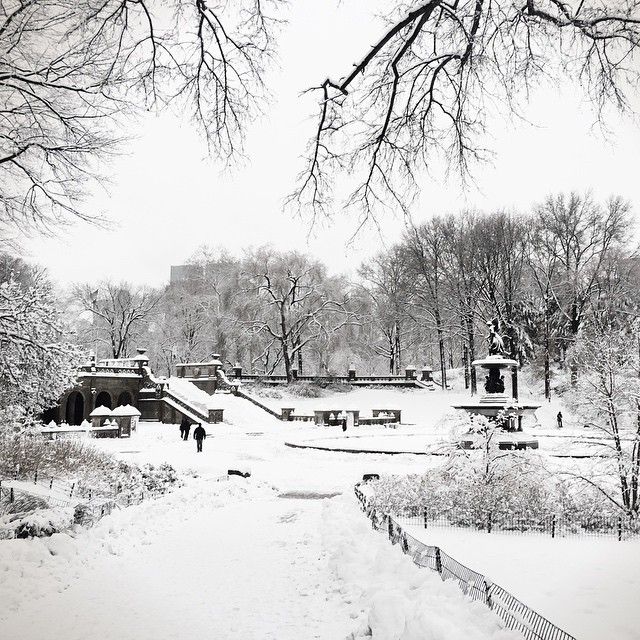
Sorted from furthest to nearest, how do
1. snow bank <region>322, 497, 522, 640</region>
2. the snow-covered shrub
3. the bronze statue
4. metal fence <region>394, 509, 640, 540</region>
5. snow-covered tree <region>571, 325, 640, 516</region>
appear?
the bronze statue
snow-covered tree <region>571, 325, 640, 516</region>
metal fence <region>394, 509, 640, 540</region>
the snow-covered shrub
snow bank <region>322, 497, 522, 640</region>

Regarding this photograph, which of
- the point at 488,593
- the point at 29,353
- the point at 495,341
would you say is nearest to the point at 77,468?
the point at 29,353

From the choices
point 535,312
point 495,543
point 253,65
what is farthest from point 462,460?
point 535,312

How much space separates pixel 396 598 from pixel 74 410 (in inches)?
1388

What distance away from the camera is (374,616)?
581 cm

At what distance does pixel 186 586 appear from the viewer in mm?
8055

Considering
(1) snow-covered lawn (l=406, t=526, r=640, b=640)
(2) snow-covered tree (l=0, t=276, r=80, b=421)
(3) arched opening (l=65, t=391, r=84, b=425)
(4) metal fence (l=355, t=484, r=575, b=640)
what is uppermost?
(2) snow-covered tree (l=0, t=276, r=80, b=421)

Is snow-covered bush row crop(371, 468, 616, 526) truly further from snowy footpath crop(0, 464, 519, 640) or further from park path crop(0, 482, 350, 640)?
park path crop(0, 482, 350, 640)

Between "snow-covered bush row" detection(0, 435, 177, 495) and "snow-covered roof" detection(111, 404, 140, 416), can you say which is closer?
"snow-covered bush row" detection(0, 435, 177, 495)

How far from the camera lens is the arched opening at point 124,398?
3803 cm

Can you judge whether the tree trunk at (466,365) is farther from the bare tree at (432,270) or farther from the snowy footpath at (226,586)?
the snowy footpath at (226,586)

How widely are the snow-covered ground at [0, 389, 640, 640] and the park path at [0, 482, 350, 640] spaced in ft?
0.07

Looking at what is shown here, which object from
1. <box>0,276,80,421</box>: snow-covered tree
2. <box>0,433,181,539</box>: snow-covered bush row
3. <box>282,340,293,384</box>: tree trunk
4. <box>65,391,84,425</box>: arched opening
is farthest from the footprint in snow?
<box>282,340,293,384</box>: tree trunk

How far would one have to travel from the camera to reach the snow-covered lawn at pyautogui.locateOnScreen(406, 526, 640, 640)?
6332 mm

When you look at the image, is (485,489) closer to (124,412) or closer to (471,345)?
(124,412)
